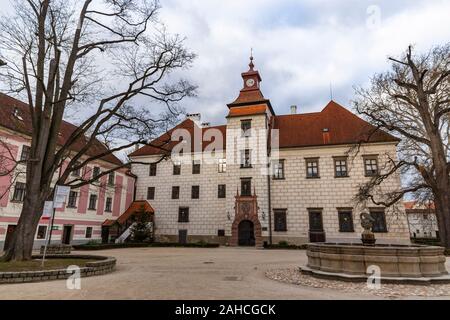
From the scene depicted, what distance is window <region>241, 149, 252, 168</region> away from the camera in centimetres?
3005

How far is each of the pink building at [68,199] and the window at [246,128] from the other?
13033mm

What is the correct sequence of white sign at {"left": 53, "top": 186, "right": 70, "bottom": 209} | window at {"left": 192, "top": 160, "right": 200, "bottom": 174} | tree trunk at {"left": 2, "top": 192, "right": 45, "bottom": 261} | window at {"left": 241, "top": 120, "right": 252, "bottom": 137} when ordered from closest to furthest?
1. white sign at {"left": 53, "top": 186, "right": 70, "bottom": 209}
2. tree trunk at {"left": 2, "top": 192, "right": 45, "bottom": 261}
3. window at {"left": 241, "top": 120, "right": 252, "bottom": 137}
4. window at {"left": 192, "top": 160, "right": 200, "bottom": 174}

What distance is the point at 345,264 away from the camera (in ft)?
31.1

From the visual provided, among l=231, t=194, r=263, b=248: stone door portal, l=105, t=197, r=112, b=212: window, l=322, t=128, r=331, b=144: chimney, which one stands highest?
l=322, t=128, r=331, b=144: chimney

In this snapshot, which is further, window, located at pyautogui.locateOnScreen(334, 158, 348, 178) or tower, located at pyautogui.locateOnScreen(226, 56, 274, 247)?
tower, located at pyautogui.locateOnScreen(226, 56, 274, 247)

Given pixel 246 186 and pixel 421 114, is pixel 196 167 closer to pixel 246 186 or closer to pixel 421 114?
pixel 246 186

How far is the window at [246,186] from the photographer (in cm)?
2936

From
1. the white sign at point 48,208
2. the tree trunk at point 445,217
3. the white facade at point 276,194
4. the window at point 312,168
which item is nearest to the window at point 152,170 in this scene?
the white facade at point 276,194

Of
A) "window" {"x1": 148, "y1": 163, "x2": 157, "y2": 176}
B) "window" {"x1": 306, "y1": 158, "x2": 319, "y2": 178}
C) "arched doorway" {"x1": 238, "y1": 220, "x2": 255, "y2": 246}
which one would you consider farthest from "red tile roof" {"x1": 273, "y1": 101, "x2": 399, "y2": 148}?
"window" {"x1": 148, "y1": 163, "x2": 157, "y2": 176}

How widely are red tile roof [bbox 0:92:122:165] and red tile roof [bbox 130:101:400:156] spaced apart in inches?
249

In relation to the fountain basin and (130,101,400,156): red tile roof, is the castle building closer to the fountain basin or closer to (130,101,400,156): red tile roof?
(130,101,400,156): red tile roof

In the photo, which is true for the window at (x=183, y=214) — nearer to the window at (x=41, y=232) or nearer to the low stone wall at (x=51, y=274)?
the window at (x=41, y=232)
